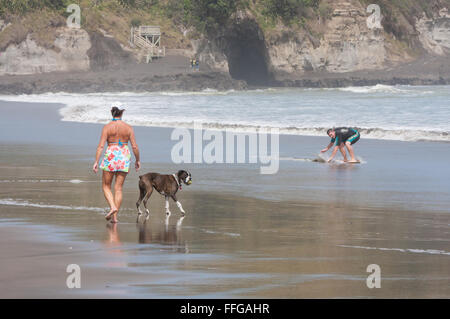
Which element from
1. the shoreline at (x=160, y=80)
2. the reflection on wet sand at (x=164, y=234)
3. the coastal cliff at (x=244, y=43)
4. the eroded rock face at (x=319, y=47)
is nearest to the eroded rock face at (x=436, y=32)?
the coastal cliff at (x=244, y=43)

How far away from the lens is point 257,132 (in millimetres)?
32281

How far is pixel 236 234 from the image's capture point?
10820 millimetres

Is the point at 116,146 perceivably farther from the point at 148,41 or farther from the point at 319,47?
the point at 319,47

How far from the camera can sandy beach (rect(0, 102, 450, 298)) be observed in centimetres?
795

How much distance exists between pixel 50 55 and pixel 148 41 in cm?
1111

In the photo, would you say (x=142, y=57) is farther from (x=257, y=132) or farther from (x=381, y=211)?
(x=381, y=211)

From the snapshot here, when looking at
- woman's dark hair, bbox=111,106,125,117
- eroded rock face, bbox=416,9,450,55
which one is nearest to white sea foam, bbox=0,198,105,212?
woman's dark hair, bbox=111,106,125,117

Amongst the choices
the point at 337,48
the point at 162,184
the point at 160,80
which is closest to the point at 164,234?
the point at 162,184

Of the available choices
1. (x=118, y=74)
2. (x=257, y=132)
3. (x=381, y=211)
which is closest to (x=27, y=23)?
(x=118, y=74)

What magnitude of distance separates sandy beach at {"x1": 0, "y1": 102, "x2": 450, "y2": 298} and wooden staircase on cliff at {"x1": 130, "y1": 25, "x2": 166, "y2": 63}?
84.8 meters

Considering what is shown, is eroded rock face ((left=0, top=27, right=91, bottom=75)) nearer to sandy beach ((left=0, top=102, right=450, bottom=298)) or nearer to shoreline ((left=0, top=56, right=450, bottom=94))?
shoreline ((left=0, top=56, right=450, bottom=94))

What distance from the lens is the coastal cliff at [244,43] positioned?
327 ft

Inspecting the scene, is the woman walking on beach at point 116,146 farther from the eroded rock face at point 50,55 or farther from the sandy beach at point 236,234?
the eroded rock face at point 50,55
